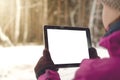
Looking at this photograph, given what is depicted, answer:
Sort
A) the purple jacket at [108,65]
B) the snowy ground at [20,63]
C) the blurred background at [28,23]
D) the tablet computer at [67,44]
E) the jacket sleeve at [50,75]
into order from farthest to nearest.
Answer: the blurred background at [28,23] → the snowy ground at [20,63] → the tablet computer at [67,44] → the jacket sleeve at [50,75] → the purple jacket at [108,65]

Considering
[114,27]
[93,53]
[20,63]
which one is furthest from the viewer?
[20,63]

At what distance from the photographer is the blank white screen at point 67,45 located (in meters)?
1.18

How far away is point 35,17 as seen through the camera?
1.66 metres

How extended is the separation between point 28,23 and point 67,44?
455 millimetres

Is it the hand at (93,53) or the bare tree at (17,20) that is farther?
the bare tree at (17,20)

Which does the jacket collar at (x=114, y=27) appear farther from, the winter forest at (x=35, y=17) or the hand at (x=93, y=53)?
the winter forest at (x=35, y=17)

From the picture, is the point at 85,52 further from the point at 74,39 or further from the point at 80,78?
the point at 80,78

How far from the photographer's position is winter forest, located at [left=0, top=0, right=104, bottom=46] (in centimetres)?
162

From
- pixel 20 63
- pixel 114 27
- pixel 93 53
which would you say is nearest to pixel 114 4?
pixel 114 27

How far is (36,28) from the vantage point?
166cm

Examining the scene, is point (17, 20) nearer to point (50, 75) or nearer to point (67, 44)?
point (67, 44)

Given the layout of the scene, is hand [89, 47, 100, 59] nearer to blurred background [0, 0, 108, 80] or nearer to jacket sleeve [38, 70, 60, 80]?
jacket sleeve [38, 70, 60, 80]

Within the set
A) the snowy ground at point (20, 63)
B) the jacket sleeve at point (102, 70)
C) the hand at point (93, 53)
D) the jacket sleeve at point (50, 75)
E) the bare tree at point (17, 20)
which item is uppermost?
the bare tree at point (17, 20)

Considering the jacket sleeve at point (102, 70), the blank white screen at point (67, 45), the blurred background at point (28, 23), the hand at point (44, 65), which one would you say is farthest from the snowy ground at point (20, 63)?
the jacket sleeve at point (102, 70)
